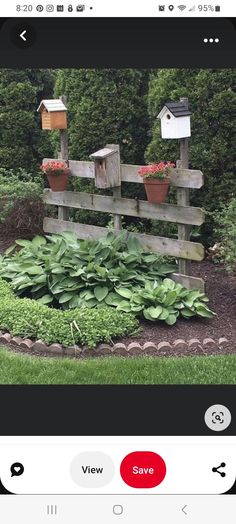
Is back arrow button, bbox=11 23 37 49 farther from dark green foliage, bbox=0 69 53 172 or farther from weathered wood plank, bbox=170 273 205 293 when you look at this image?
dark green foliage, bbox=0 69 53 172

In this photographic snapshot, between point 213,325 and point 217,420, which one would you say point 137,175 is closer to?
point 213,325

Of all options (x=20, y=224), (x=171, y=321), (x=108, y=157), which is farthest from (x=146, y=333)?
(x=20, y=224)

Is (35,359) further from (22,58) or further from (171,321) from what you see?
(22,58)

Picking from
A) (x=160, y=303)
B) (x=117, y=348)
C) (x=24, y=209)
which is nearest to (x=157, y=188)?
(x=160, y=303)

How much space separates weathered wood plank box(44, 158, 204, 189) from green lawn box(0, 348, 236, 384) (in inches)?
70.6

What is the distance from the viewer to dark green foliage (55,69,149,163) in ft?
25.7

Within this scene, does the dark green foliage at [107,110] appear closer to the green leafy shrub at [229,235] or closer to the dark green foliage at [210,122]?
the dark green foliage at [210,122]

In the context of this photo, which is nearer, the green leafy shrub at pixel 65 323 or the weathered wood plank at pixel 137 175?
the green leafy shrub at pixel 65 323

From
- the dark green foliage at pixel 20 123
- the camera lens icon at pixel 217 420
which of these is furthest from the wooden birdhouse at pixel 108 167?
the camera lens icon at pixel 217 420

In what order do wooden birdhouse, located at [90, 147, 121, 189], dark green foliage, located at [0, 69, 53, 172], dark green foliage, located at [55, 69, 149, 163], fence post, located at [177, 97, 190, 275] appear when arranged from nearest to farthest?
fence post, located at [177, 97, 190, 275] → wooden birdhouse, located at [90, 147, 121, 189] → dark green foliage, located at [55, 69, 149, 163] → dark green foliage, located at [0, 69, 53, 172]

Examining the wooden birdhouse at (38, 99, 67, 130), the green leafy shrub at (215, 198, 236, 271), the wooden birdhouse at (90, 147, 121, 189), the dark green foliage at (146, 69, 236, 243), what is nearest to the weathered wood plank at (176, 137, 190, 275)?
the green leafy shrub at (215, 198, 236, 271)

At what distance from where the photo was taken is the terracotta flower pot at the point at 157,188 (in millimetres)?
6086

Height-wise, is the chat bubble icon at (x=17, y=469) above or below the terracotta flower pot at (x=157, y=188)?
below

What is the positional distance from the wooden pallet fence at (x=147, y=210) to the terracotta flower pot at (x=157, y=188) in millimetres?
51
